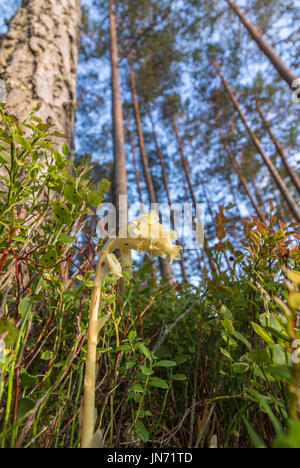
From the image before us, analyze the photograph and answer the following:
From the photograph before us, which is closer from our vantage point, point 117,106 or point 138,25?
point 117,106

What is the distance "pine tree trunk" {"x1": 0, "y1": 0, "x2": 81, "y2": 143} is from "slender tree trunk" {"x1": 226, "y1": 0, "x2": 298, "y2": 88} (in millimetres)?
4416

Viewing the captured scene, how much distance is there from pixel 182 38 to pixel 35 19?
25.0 ft

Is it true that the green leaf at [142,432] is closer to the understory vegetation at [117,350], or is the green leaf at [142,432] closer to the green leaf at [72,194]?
the understory vegetation at [117,350]

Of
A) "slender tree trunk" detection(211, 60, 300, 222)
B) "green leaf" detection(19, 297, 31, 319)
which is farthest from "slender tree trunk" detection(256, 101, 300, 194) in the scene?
"green leaf" detection(19, 297, 31, 319)

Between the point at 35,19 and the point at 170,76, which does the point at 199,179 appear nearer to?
the point at 170,76

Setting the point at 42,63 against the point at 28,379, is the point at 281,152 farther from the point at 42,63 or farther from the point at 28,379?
the point at 28,379

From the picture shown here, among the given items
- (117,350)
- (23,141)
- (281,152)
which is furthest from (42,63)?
(281,152)

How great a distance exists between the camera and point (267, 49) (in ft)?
18.1

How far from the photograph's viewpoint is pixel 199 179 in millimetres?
11844

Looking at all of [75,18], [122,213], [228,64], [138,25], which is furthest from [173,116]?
[122,213]

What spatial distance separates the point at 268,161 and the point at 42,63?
270 inches

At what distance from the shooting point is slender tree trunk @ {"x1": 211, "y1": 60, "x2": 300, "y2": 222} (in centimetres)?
614

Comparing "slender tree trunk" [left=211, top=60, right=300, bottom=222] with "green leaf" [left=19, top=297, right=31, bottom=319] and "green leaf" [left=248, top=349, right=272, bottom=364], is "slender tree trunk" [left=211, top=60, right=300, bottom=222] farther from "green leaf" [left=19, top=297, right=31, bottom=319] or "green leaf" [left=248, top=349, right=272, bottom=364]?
"green leaf" [left=19, top=297, right=31, bottom=319]

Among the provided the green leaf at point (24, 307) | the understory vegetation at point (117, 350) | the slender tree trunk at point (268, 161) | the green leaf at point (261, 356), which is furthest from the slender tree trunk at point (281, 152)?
the green leaf at point (24, 307)
